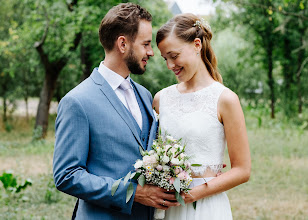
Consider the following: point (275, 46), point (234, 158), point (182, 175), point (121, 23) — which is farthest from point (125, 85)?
point (275, 46)

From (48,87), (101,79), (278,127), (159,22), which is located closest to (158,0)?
(159,22)

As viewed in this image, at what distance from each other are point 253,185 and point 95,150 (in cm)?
649

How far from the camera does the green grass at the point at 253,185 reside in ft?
20.7

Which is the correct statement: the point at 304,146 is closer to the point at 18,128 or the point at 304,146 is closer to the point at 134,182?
the point at 134,182

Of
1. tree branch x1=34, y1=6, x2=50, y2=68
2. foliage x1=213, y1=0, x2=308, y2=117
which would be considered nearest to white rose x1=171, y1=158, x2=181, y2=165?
tree branch x1=34, y1=6, x2=50, y2=68

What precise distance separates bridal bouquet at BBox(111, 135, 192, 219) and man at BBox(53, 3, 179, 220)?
0.21ft

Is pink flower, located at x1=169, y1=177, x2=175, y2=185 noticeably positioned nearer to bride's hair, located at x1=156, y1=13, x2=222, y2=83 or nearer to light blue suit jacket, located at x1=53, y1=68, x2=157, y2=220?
light blue suit jacket, located at x1=53, y1=68, x2=157, y2=220

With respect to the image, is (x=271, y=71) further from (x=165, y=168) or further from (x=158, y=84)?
(x=165, y=168)

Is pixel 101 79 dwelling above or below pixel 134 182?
Result: above

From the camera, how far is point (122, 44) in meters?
2.61

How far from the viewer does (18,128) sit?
18562 mm

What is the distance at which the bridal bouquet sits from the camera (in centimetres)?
221

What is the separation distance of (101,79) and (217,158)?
3.41 feet

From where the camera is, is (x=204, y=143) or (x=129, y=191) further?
(x=204, y=143)
